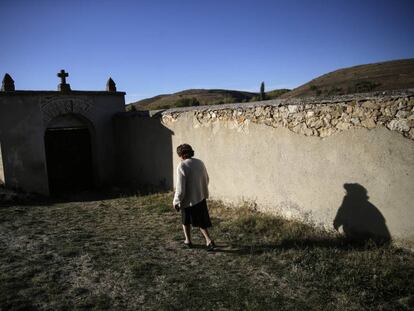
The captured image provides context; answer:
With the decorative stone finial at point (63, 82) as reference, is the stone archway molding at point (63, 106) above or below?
below

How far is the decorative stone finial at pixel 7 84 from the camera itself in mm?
9094

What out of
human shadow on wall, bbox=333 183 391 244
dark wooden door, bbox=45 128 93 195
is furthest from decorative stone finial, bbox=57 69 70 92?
human shadow on wall, bbox=333 183 391 244

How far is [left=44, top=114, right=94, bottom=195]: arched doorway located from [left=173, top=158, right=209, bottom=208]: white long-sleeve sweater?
6.34 m

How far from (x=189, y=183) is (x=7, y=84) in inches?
271

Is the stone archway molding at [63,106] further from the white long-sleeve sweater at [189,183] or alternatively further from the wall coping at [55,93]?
the white long-sleeve sweater at [189,183]

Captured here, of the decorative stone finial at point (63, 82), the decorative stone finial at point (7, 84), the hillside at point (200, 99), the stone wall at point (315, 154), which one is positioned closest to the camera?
the stone wall at point (315, 154)

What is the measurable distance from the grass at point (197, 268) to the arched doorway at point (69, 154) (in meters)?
3.67

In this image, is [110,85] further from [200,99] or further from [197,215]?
[200,99]

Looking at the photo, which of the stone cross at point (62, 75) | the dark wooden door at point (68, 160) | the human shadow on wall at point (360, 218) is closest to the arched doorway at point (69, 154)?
the dark wooden door at point (68, 160)

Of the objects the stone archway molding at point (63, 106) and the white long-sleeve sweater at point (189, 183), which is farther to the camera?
the stone archway molding at point (63, 106)

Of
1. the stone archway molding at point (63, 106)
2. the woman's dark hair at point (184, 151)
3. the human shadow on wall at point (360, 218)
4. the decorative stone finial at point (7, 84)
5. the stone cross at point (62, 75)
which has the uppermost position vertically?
the stone cross at point (62, 75)

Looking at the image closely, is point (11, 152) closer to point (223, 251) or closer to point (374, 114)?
point (223, 251)

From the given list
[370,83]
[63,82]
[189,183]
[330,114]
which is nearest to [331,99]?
[330,114]

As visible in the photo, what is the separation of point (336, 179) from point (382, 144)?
97cm
